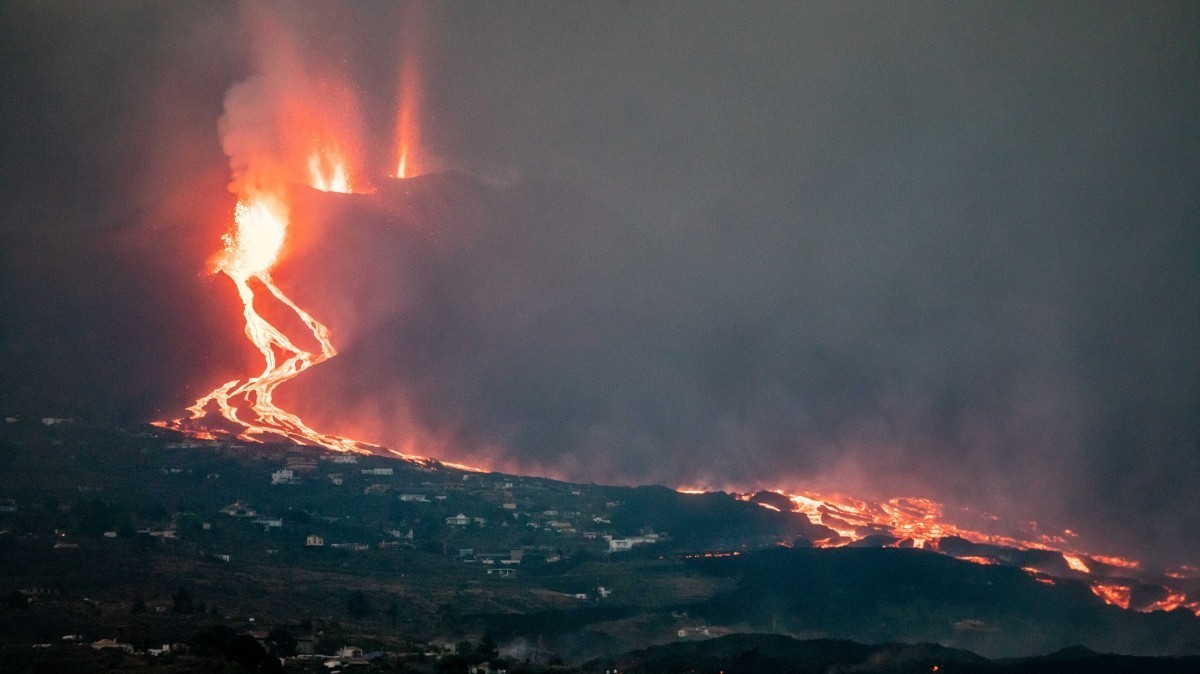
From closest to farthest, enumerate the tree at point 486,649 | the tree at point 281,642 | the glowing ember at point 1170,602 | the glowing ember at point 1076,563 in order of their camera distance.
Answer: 1. the tree at point 281,642
2. the tree at point 486,649
3. the glowing ember at point 1170,602
4. the glowing ember at point 1076,563

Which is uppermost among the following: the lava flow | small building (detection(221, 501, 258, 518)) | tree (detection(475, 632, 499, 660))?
the lava flow

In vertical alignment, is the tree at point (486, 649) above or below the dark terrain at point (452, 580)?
below

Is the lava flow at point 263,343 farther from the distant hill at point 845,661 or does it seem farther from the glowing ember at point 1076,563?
the glowing ember at point 1076,563

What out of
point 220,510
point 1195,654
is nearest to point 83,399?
point 220,510

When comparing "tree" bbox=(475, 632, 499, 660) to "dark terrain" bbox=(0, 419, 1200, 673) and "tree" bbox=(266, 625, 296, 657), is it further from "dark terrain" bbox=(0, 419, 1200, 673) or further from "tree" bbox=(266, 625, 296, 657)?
"tree" bbox=(266, 625, 296, 657)

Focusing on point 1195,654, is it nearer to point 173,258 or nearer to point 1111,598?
point 1111,598

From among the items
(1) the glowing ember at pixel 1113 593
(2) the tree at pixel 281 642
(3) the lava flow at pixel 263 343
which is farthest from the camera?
(3) the lava flow at pixel 263 343

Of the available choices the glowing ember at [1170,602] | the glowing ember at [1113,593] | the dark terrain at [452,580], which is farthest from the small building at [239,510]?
the glowing ember at [1170,602]

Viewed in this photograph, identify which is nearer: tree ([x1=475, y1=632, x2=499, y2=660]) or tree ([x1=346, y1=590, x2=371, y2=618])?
tree ([x1=475, y1=632, x2=499, y2=660])

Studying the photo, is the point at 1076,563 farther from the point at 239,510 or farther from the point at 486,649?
the point at 239,510

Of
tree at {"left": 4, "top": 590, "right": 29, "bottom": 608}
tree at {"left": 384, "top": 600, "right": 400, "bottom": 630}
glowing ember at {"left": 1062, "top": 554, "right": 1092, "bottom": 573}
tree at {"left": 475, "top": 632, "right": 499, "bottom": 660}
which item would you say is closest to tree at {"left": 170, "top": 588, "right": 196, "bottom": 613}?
tree at {"left": 4, "top": 590, "right": 29, "bottom": 608}
